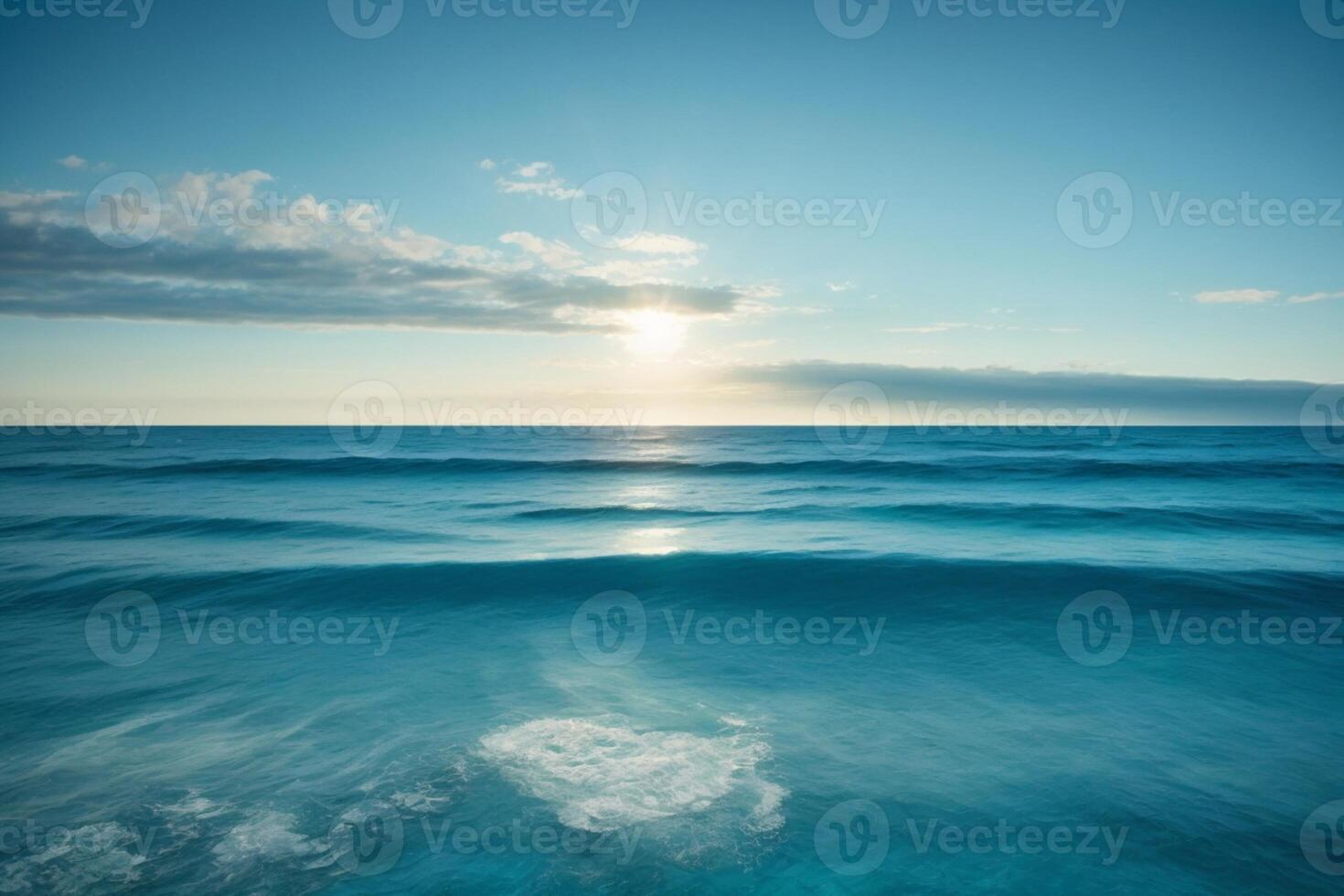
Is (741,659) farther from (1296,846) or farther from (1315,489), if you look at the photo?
(1315,489)

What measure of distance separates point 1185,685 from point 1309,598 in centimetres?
777

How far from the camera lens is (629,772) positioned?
726 cm

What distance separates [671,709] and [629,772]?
1.89 metres

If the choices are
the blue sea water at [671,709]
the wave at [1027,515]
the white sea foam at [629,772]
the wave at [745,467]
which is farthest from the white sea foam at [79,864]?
the wave at [745,467]

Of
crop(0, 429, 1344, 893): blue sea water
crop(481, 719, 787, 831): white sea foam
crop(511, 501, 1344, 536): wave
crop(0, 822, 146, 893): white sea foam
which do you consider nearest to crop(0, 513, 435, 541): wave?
crop(0, 429, 1344, 893): blue sea water

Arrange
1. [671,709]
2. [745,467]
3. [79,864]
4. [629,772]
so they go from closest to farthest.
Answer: [79,864], [629,772], [671,709], [745,467]

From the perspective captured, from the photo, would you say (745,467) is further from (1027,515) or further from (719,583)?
(719,583)

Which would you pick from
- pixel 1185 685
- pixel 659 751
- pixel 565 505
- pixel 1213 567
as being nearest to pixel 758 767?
pixel 659 751

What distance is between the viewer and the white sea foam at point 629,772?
6504mm

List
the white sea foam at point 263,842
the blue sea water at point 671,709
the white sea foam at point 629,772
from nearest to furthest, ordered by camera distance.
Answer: the white sea foam at point 263,842, the blue sea water at point 671,709, the white sea foam at point 629,772

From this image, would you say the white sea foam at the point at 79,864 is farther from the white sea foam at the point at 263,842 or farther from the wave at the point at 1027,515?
the wave at the point at 1027,515

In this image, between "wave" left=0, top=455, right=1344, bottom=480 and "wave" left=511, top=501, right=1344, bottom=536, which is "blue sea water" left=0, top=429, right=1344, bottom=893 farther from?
"wave" left=0, top=455, right=1344, bottom=480

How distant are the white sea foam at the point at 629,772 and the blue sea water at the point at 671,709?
0.04 metres

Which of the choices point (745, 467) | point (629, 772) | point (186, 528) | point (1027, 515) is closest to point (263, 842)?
point (629, 772)
